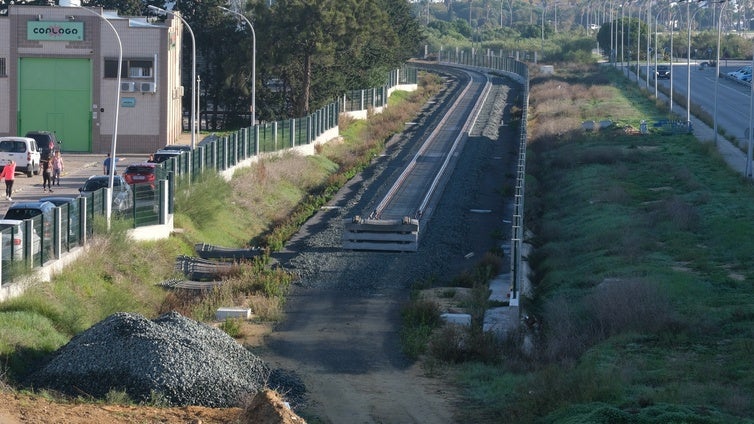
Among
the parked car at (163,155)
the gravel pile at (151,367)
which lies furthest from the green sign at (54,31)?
the gravel pile at (151,367)

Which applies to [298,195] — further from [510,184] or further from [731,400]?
[731,400]

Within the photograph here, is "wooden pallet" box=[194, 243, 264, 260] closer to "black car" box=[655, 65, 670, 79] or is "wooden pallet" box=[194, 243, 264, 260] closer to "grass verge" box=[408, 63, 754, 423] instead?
"grass verge" box=[408, 63, 754, 423]

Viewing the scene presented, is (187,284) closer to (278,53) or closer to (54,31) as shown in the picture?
(54,31)

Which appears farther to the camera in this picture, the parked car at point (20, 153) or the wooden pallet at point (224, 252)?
the parked car at point (20, 153)

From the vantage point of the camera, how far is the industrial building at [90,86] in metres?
57.5

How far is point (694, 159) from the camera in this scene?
170ft

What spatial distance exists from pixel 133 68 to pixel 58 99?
13.3ft

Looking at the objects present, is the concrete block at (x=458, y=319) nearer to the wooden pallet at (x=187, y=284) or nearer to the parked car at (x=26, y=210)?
the wooden pallet at (x=187, y=284)

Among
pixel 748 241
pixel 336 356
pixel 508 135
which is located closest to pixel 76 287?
pixel 336 356

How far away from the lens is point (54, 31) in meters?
57.2

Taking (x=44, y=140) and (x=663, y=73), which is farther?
(x=663, y=73)

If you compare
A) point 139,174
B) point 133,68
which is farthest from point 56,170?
point 133,68

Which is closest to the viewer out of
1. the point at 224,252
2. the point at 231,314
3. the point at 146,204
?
the point at 231,314

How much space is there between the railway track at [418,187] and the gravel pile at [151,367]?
45.2ft
